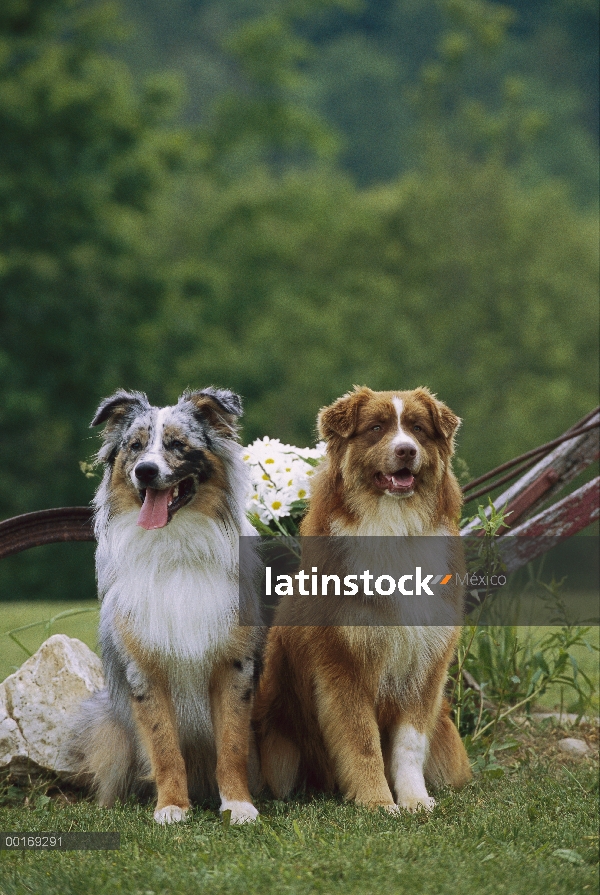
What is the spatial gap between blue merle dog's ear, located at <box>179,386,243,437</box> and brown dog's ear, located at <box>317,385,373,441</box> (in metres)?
0.36

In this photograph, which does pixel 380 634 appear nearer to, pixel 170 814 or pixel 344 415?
pixel 344 415

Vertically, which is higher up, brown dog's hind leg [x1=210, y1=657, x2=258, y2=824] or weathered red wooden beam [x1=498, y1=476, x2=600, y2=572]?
weathered red wooden beam [x1=498, y1=476, x2=600, y2=572]

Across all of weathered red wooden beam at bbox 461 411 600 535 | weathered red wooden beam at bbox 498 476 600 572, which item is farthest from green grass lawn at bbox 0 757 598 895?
weathered red wooden beam at bbox 461 411 600 535

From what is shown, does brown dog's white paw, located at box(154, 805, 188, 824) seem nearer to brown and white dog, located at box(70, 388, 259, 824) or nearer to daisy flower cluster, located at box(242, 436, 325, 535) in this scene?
brown and white dog, located at box(70, 388, 259, 824)

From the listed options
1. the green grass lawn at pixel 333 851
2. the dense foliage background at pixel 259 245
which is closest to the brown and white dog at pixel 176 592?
the green grass lawn at pixel 333 851

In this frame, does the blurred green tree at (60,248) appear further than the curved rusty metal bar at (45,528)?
Yes

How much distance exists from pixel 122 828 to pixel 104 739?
1.72 feet

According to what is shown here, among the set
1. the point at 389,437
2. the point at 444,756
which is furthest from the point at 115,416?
the point at 444,756

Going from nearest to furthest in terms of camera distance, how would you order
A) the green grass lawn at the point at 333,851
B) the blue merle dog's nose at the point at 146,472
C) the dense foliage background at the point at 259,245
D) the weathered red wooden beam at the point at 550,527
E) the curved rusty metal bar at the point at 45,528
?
the green grass lawn at the point at 333,851 → the blue merle dog's nose at the point at 146,472 → the curved rusty metal bar at the point at 45,528 → the weathered red wooden beam at the point at 550,527 → the dense foliage background at the point at 259,245

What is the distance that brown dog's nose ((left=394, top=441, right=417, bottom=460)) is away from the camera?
415 cm

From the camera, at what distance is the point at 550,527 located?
18.5 ft

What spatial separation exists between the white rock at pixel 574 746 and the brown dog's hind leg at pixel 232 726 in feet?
6.50

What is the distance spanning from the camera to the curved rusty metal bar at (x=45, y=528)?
4973mm

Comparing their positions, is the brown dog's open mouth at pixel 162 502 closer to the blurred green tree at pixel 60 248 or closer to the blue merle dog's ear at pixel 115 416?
the blue merle dog's ear at pixel 115 416
